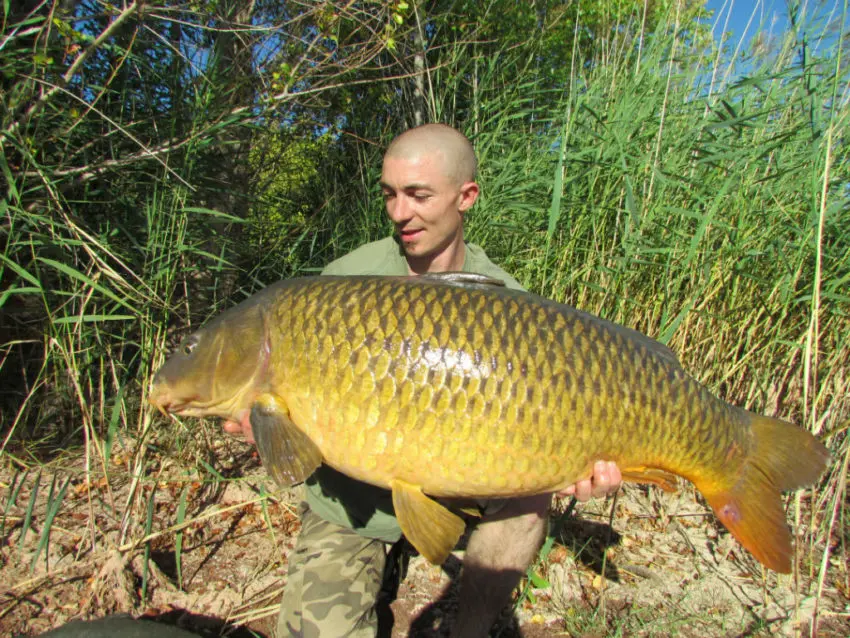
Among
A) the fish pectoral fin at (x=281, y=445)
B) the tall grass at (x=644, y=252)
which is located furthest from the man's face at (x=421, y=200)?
the fish pectoral fin at (x=281, y=445)

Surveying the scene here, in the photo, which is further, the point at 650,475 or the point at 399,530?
the point at 399,530

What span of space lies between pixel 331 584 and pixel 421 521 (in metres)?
0.53

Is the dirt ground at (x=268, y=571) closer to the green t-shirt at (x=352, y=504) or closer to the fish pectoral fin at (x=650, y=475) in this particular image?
the green t-shirt at (x=352, y=504)

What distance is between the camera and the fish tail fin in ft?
4.45

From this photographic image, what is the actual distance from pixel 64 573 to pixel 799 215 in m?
3.07

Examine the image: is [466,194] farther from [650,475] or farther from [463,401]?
[650,475]

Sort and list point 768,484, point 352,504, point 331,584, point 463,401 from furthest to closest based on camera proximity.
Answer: point 352,504 → point 331,584 → point 768,484 → point 463,401

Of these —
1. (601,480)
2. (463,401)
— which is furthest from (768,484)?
(463,401)

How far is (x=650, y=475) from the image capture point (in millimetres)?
1378

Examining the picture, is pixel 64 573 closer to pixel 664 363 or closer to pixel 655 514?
pixel 664 363

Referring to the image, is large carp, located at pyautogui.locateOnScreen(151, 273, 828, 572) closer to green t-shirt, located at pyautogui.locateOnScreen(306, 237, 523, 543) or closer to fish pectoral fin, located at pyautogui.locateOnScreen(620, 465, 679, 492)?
fish pectoral fin, located at pyautogui.locateOnScreen(620, 465, 679, 492)

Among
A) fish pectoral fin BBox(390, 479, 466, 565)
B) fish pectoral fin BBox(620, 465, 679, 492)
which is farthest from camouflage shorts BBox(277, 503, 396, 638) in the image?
fish pectoral fin BBox(620, 465, 679, 492)

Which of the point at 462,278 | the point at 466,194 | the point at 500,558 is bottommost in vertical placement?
the point at 500,558

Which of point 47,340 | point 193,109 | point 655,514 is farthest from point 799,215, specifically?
point 47,340
